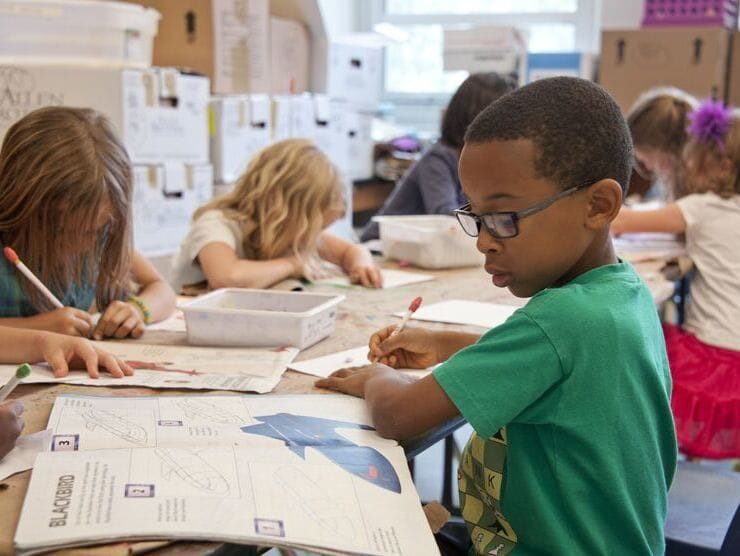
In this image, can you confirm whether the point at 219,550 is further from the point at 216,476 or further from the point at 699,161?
the point at 699,161

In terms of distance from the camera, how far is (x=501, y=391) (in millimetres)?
917

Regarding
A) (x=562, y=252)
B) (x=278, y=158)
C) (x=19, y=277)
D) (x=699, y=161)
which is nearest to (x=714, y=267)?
(x=699, y=161)

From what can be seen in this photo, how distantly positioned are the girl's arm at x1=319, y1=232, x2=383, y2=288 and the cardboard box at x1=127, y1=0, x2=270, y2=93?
138 centimetres

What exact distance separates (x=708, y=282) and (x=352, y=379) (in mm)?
1501

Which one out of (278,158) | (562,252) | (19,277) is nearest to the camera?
(562,252)

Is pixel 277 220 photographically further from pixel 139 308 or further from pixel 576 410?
pixel 576 410

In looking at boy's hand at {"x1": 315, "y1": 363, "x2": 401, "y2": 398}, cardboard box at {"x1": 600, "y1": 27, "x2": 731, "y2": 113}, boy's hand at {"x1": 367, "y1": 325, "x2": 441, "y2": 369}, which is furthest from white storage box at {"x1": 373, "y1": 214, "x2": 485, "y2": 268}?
cardboard box at {"x1": 600, "y1": 27, "x2": 731, "y2": 113}

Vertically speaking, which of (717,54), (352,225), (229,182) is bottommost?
(352,225)

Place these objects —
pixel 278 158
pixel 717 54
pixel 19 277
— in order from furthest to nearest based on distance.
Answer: pixel 717 54
pixel 278 158
pixel 19 277

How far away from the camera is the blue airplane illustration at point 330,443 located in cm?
89

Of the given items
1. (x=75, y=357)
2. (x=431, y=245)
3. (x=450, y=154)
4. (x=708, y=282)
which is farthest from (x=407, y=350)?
(x=450, y=154)

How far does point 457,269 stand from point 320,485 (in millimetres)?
1388

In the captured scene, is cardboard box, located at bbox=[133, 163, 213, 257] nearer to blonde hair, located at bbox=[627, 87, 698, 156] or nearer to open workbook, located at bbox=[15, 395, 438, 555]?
blonde hair, located at bbox=[627, 87, 698, 156]

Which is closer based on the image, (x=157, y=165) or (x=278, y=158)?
(x=278, y=158)
